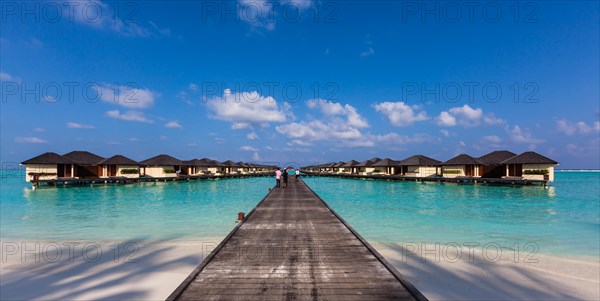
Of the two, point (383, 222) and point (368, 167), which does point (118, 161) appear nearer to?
point (383, 222)

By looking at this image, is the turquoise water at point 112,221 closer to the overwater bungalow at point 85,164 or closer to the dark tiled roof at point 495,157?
the overwater bungalow at point 85,164

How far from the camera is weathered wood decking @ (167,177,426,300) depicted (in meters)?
4.14

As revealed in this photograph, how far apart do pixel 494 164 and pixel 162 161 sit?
150 feet

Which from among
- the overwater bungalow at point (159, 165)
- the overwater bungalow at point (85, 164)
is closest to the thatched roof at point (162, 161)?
the overwater bungalow at point (159, 165)

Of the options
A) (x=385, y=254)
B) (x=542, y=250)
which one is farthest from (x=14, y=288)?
(x=542, y=250)

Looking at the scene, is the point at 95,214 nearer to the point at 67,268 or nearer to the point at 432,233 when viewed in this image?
the point at 67,268

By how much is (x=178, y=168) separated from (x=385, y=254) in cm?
4835

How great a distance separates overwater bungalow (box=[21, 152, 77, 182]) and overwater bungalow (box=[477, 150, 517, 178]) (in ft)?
168

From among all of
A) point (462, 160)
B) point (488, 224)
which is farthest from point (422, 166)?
point (488, 224)

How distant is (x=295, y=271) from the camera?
5.09 m

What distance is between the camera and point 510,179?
3303 cm

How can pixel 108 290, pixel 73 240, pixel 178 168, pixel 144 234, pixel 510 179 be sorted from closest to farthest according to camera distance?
pixel 108 290, pixel 73 240, pixel 144 234, pixel 510 179, pixel 178 168

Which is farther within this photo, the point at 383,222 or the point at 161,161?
the point at 161,161

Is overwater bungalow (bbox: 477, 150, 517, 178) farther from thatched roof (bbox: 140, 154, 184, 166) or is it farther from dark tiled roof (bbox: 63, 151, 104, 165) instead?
dark tiled roof (bbox: 63, 151, 104, 165)
